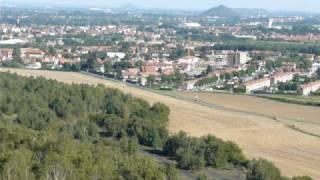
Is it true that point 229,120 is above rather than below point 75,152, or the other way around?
below

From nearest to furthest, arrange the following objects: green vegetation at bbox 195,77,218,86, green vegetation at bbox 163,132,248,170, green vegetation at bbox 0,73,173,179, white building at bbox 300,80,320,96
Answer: green vegetation at bbox 0,73,173,179, green vegetation at bbox 163,132,248,170, white building at bbox 300,80,320,96, green vegetation at bbox 195,77,218,86

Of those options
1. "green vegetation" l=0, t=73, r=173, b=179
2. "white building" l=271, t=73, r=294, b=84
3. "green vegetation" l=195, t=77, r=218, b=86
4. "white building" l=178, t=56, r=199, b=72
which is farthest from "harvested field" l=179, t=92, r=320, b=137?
"white building" l=178, t=56, r=199, b=72

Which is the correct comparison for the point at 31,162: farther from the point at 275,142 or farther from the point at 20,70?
the point at 20,70

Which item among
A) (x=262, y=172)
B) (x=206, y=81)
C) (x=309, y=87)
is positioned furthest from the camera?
(x=206, y=81)

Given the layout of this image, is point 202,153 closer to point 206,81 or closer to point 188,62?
point 206,81

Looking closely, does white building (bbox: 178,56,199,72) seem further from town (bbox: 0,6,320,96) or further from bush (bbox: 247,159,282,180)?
bush (bbox: 247,159,282,180)

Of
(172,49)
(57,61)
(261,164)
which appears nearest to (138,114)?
(261,164)

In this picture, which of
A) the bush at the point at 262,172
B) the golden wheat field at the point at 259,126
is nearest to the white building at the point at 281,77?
the golden wheat field at the point at 259,126

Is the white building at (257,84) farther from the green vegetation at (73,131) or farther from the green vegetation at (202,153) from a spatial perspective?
the green vegetation at (202,153)

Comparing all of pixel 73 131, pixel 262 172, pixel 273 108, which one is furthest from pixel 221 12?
pixel 262 172
